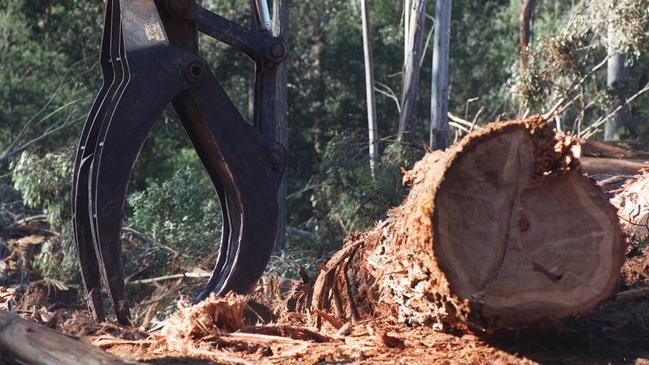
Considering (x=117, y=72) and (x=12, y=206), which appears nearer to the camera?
(x=117, y=72)

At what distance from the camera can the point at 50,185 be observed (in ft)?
43.5

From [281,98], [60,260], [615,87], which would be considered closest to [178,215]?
[60,260]

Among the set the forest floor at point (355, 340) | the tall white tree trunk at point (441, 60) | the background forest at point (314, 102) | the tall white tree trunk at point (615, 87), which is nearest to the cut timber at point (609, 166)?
the background forest at point (314, 102)

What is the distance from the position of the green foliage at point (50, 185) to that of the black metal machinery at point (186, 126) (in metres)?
7.42

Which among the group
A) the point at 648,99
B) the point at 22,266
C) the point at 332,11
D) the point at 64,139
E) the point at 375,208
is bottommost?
the point at 22,266

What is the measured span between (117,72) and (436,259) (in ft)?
7.68

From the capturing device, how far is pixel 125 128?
5.70 metres

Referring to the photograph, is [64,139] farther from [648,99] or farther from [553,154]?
[553,154]

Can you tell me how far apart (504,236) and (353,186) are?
341 inches

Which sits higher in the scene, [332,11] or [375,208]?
[332,11]

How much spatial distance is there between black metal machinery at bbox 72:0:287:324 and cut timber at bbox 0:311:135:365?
3.89ft

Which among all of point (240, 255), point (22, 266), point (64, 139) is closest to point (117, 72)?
point (240, 255)

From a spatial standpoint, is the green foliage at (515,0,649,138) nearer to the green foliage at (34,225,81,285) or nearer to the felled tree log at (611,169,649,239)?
the green foliage at (34,225,81,285)

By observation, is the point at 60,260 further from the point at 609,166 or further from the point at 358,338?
the point at 358,338
